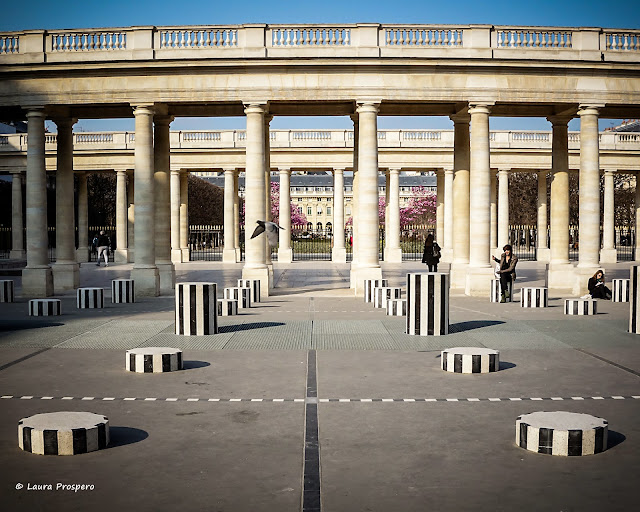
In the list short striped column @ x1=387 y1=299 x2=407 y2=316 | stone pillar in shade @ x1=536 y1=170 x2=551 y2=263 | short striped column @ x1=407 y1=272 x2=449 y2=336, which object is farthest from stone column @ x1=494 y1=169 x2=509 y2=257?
short striped column @ x1=407 y1=272 x2=449 y2=336

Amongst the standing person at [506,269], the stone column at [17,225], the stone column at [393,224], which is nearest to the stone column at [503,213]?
the stone column at [393,224]

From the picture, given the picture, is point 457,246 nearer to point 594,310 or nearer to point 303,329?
point 594,310

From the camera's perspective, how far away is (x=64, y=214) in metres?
31.2

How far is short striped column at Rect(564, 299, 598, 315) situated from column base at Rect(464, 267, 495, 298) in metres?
6.48

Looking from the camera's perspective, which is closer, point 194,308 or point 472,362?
point 472,362

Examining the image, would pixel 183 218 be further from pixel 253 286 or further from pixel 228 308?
pixel 228 308

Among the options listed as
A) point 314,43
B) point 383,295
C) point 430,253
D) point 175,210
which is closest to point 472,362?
point 383,295

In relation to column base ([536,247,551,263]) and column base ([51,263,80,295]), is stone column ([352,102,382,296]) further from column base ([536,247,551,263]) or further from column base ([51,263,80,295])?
column base ([536,247,551,263])

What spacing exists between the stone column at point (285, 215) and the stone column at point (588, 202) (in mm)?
29213

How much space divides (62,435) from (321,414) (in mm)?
3424

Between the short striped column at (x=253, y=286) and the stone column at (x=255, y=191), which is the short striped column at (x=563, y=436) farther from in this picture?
the stone column at (x=255, y=191)

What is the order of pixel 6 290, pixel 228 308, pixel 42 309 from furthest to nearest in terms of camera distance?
pixel 6 290, pixel 42 309, pixel 228 308

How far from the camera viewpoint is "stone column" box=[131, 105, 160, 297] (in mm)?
28734

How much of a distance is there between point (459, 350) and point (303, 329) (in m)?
6.10
